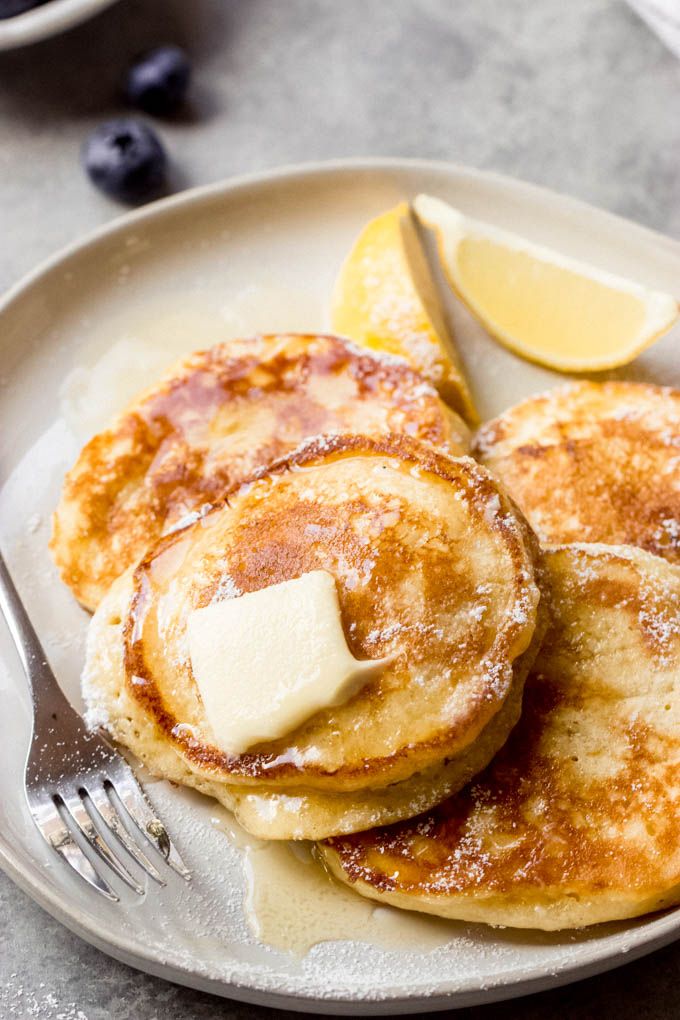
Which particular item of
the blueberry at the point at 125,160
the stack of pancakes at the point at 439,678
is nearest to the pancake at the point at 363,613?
Answer: the stack of pancakes at the point at 439,678

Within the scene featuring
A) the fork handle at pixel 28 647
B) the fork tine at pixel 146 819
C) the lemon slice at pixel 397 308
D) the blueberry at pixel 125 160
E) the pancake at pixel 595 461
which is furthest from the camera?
the blueberry at pixel 125 160

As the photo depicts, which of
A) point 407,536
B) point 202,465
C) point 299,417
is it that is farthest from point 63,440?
point 407,536

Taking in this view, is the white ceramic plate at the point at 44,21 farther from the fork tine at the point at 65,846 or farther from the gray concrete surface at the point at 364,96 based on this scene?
the fork tine at the point at 65,846

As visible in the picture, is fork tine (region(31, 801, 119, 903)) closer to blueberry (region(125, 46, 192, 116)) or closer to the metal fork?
the metal fork

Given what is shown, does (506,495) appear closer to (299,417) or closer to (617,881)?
(299,417)

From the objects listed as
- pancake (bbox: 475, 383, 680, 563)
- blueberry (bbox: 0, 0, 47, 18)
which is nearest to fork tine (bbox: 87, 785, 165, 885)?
pancake (bbox: 475, 383, 680, 563)

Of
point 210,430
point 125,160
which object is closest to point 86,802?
point 210,430

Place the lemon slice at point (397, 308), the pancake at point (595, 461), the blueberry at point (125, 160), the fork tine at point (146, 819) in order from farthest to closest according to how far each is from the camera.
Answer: the blueberry at point (125, 160)
the lemon slice at point (397, 308)
the pancake at point (595, 461)
the fork tine at point (146, 819)

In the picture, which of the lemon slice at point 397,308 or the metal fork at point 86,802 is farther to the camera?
the lemon slice at point 397,308
